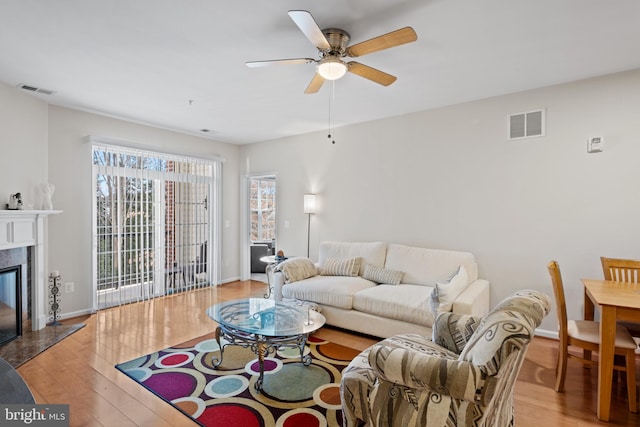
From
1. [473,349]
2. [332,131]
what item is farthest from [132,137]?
[473,349]

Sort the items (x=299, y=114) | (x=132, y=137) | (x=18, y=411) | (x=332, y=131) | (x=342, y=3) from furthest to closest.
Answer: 1. (x=332, y=131)
2. (x=132, y=137)
3. (x=299, y=114)
4. (x=342, y=3)
5. (x=18, y=411)

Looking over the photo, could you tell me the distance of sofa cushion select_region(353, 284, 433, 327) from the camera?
3113 mm

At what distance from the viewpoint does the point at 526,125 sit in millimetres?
3516

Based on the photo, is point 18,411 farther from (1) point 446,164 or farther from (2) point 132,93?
(1) point 446,164

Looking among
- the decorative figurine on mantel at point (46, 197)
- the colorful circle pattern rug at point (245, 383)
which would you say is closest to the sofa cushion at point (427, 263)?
the colorful circle pattern rug at point (245, 383)

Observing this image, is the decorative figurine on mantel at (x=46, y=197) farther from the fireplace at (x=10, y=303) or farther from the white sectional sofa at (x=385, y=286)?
the white sectional sofa at (x=385, y=286)

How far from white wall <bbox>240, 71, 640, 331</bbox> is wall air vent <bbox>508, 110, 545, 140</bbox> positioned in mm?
60

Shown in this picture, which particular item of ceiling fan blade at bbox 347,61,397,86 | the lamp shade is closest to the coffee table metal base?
ceiling fan blade at bbox 347,61,397,86

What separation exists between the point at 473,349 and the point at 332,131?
4.06m

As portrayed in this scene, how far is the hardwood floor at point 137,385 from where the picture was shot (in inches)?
84.7

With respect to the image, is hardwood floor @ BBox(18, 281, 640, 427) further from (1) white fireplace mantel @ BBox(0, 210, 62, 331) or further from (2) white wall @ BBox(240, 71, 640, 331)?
(2) white wall @ BBox(240, 71, 640, 331)

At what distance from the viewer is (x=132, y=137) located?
15.4 feet

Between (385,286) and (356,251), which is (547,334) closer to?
(385,286)

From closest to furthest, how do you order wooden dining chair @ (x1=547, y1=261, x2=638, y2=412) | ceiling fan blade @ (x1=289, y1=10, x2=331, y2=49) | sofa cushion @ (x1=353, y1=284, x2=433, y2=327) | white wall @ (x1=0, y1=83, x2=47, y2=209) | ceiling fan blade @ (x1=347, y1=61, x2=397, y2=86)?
ceiling fan blade @ (x1=289, y1=10, x2=331, y2=49), wooden dining chair @ (x1=547, y1=261, x2=638, y2=412), ceiling fan blade @ (x1=347, y1=61, x2=397, y2=86), sofa cushion @ (x1=353, y1=284, x2=433, y2=327), white wall @ (x1=0, y1=83, x2=47, y2=209)
